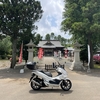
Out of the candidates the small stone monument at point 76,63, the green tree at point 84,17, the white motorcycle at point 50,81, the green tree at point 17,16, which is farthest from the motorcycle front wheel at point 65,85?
the green tree at point 17,16

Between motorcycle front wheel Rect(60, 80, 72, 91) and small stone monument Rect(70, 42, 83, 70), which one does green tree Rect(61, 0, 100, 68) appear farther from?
motorcycle front wheel Rect(60, 80, 72, 91)

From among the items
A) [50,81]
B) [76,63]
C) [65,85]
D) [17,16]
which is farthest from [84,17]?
[50,81]

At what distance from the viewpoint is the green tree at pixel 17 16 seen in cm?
1464

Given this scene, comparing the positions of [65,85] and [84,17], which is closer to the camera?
[65,85]

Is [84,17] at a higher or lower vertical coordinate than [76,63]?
higher

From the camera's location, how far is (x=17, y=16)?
49.5 ft

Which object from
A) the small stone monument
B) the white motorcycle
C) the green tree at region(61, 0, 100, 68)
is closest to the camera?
the white motorcycle

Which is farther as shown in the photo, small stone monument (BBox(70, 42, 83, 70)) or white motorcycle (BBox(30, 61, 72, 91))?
small stone monument (BBox(70, 42, 83, 70))

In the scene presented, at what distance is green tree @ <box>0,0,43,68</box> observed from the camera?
48.0 feet

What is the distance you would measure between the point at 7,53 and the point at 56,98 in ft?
112

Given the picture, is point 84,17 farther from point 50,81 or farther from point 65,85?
point 50,81

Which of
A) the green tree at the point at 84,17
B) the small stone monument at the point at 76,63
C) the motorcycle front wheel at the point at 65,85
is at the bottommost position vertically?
the motorcycle front wheel at the point at 65,85

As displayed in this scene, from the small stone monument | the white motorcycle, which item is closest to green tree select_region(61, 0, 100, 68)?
the small stone monument

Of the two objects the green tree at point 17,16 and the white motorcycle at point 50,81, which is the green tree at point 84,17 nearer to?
the green tree at point 17,16
